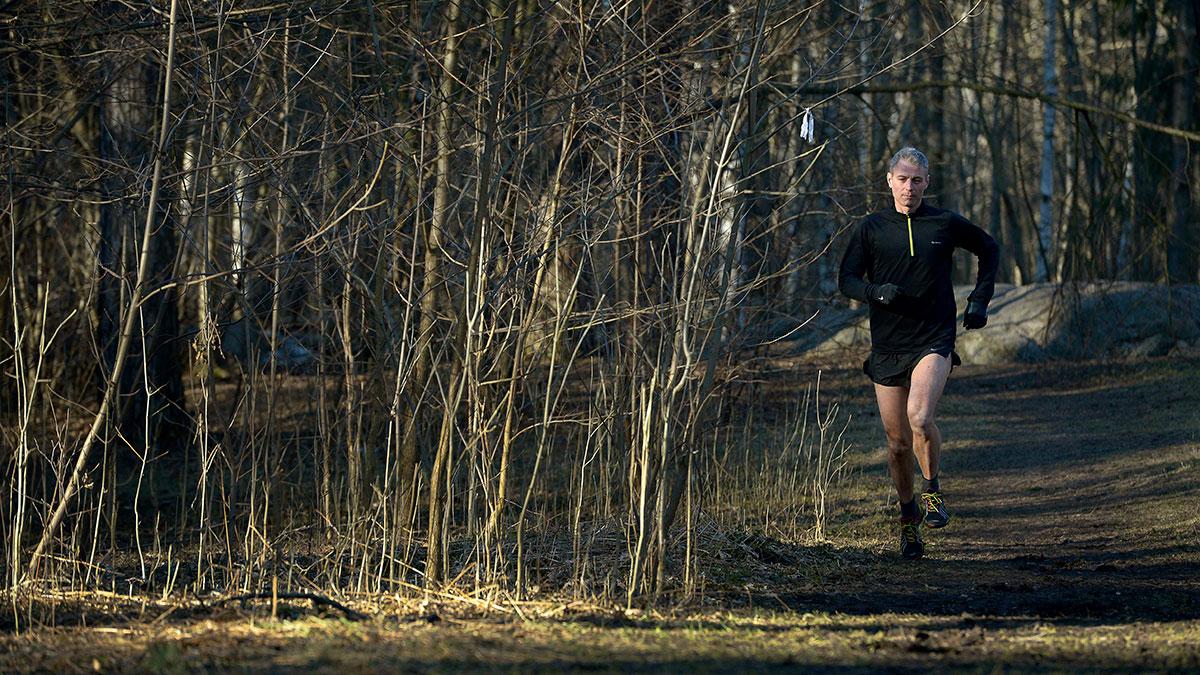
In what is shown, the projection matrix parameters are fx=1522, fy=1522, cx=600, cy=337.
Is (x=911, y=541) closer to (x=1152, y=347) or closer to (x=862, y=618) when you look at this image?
(x=862, y=618)

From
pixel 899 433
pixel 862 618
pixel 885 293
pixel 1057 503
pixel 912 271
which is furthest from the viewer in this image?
pixel 1057 503

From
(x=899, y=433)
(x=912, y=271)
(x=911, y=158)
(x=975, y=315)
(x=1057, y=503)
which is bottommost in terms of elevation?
(x=1057, y=503)

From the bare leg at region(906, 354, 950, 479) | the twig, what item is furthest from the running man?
the twig

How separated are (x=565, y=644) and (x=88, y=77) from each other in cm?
594

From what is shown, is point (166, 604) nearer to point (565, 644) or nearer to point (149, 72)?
point (565, 644)

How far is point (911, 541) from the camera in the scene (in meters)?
7.02

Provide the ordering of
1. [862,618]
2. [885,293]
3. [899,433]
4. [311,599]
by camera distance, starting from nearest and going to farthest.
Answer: [311,599], [862,618], [885,293], [899,433]

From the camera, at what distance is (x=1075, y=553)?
24.2 feet

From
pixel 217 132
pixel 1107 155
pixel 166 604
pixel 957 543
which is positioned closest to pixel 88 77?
pixel 217 132

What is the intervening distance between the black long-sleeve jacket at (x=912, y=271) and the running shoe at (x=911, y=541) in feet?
2.69

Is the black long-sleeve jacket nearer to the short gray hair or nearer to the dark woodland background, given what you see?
the short gray hair

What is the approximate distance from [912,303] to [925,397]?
436mm

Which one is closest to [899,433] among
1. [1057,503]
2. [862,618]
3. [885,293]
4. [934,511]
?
[934,511]

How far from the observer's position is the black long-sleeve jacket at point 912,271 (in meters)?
6.91
